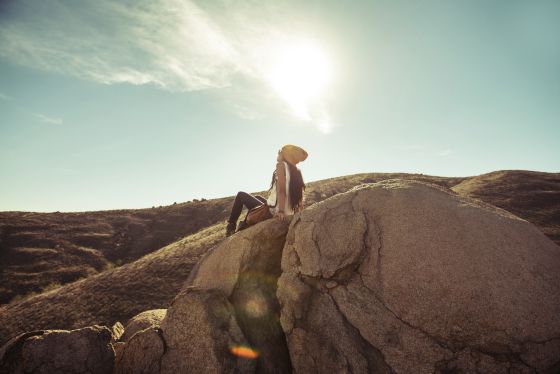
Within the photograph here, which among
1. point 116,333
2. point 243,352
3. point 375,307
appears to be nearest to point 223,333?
point 243,352

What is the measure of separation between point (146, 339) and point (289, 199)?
146 inches

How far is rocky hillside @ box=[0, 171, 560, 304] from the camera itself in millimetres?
21094

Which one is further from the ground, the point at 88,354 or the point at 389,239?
the point at 389,239

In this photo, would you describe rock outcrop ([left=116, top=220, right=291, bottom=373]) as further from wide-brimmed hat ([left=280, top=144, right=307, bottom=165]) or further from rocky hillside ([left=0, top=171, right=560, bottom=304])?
rocky hillside ([left=0, top=171, right=560, bottom=304])

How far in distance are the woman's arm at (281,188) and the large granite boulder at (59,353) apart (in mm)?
3793

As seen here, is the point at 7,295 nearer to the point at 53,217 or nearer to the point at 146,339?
the point at 53,217

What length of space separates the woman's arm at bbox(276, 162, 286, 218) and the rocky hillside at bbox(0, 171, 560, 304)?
15.3 m

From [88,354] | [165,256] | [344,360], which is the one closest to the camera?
[344,360]

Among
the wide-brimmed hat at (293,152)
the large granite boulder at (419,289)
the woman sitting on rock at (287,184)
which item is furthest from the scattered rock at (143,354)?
the wide-brimmed hat at (293,152)

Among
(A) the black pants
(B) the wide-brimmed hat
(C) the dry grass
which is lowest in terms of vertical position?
(C) the dry grass

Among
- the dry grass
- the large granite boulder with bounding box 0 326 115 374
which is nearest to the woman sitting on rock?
the large granite boulder with bounding box 0 326 115 374

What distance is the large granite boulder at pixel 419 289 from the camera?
366 cm

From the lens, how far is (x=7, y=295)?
19.3 metres

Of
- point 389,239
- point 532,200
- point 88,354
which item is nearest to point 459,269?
point 389,239
